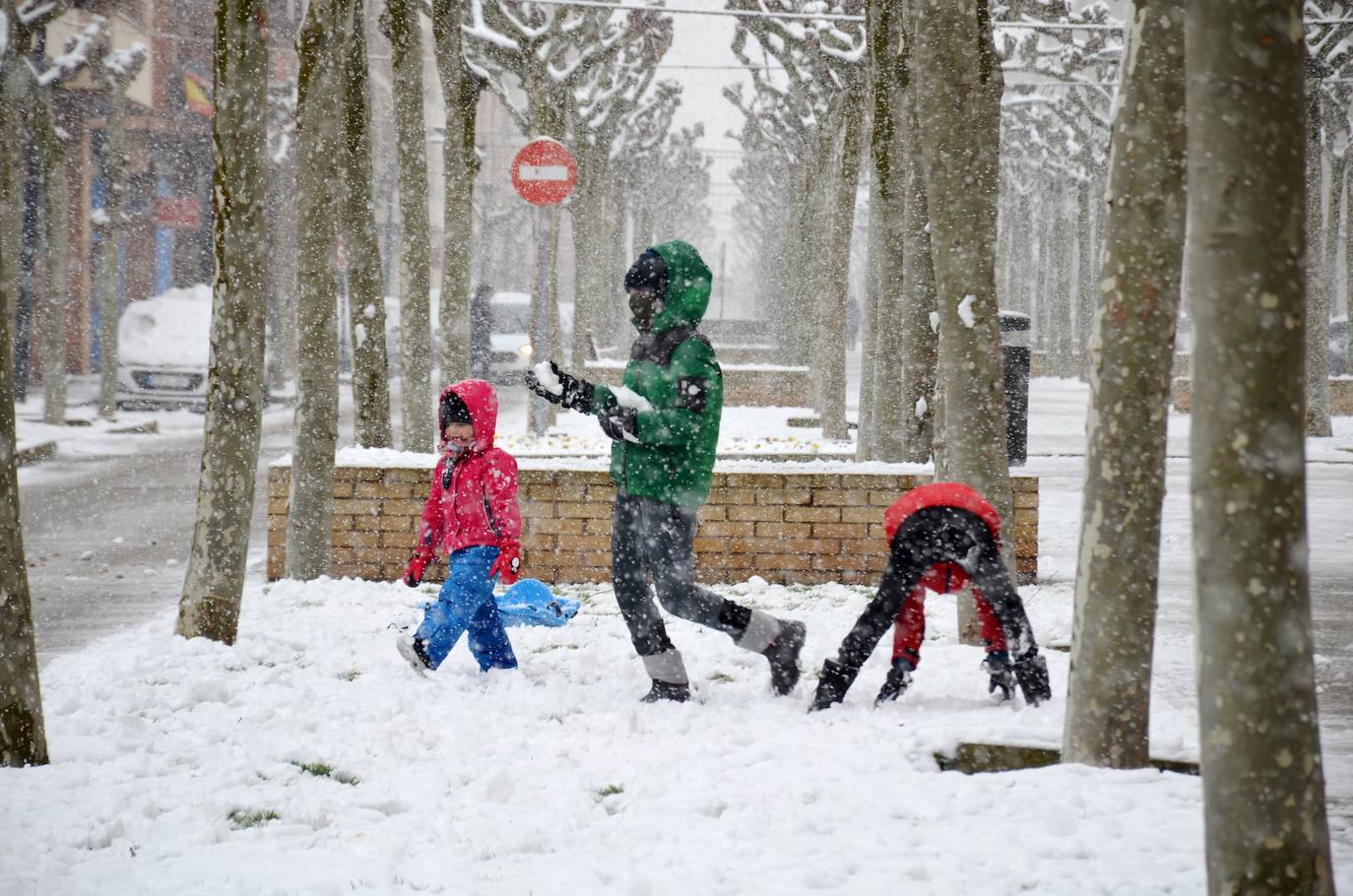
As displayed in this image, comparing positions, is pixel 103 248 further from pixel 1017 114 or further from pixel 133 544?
pixel 1017 114

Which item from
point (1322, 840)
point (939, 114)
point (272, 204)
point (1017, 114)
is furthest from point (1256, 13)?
point (1017, 114)

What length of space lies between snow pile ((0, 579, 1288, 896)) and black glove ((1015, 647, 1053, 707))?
0.07m

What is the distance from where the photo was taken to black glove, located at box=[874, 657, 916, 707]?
199 inches

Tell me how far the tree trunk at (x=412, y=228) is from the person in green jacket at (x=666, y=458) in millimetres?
5010

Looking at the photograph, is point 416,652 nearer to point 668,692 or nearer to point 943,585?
point 668,692

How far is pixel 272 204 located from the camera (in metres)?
26.7

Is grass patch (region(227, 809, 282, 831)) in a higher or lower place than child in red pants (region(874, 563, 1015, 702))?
lower

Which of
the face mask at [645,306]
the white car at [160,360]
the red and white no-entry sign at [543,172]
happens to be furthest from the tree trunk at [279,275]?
the face mask at [645,306]

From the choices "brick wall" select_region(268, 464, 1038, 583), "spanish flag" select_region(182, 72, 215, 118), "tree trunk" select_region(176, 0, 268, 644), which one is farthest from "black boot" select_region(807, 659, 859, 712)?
"spanish flag" select_region(182, 72, 215, 118)

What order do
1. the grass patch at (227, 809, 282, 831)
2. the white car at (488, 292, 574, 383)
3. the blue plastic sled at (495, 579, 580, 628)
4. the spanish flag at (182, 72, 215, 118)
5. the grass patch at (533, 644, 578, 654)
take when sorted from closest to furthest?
the grass patch at (227, 809, 282, 831)
the grass patch at (533, 644, 578, 654)
the blue plastic sled at (495, 579, 580, 628)
the white car at (488, 292, 574, 383)
the spanish flag at (182, 72, 215, 118)

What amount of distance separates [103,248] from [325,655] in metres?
15.7

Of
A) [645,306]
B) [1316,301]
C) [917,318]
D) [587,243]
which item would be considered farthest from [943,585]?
[587,243]

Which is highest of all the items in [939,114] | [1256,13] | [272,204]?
[272,204]

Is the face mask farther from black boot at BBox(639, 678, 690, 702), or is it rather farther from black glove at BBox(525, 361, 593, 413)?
black boot at BBox(639, 678, 690, 702)
